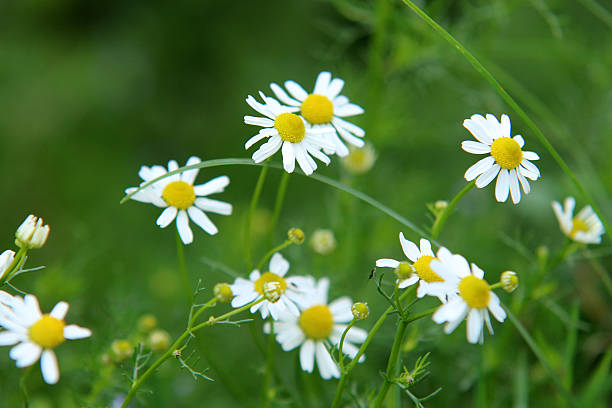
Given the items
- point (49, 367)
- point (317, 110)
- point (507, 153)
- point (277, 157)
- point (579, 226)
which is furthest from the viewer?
point (277, 157)

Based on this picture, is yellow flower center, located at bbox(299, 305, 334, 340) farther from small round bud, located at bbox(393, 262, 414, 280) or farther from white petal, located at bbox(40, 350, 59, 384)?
white petal, located at bbox(40, 350, 59, 384)

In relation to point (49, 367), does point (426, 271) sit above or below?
above

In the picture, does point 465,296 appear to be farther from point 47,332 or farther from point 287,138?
point 47,332

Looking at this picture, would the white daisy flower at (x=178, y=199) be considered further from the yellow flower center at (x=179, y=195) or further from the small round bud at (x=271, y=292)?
the small round bud at (x=271, y=292)

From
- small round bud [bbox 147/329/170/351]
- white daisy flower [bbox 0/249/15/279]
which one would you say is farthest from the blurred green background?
white daisy flower [bbox 0/249/15/279]

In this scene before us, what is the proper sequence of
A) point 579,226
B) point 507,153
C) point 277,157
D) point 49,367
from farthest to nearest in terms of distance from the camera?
point 277,157 < point 579,226 < point 507,153 < point 49,367

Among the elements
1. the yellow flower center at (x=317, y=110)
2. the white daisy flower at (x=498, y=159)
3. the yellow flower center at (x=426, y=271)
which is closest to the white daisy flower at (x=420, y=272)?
the yellow flower center at (x=426, y=271)

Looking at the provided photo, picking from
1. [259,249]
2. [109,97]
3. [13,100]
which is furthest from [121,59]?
[259,249]

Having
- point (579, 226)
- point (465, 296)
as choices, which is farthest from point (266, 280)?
point (579, 226)

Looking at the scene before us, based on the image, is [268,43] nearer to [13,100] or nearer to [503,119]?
[13,100]
